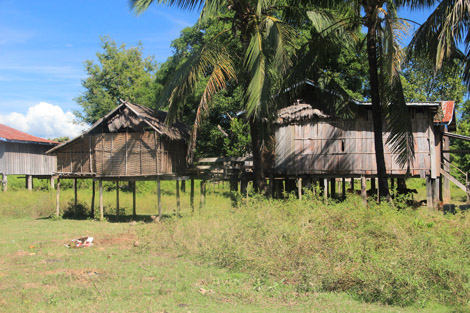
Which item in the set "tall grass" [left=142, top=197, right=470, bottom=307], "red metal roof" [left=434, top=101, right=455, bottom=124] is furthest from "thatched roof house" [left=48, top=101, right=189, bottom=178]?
"red metal roof" [left=434, top=101, right=455, bottom=124]

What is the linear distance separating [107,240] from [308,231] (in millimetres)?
6317

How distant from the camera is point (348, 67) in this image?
26281 mm

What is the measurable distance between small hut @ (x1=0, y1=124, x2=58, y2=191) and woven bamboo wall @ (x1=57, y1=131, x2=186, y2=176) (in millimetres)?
10907

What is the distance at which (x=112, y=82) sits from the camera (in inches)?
1531

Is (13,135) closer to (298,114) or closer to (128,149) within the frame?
(128,149)

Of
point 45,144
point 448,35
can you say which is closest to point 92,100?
point 45,144

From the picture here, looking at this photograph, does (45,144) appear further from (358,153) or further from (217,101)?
(358,153)

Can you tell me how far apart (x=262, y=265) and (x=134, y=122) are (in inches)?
441

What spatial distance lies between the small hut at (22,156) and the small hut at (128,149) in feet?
34.7

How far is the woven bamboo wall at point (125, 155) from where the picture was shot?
17812mm

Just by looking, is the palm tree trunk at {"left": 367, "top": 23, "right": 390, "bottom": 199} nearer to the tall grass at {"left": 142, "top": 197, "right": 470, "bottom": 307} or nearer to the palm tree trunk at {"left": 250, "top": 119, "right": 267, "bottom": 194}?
the tall grass at {"left": 142, "top": 197, "right": 470, "bottom": 307}

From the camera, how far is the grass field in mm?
6910

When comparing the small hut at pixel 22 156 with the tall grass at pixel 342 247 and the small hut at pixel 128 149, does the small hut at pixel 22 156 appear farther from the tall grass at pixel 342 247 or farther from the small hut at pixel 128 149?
the tall grass at pixel 342 247

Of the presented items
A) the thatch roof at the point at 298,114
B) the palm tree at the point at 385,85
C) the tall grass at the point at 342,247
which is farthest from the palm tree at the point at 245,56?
the thatch roof at the point at 298,114
